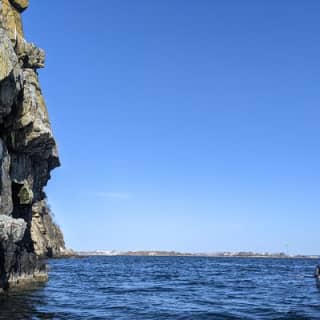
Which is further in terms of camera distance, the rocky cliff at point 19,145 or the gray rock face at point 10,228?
the rocky cliff at point 19,145

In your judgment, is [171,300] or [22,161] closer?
[171,300]

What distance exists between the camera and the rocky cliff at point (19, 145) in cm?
3784

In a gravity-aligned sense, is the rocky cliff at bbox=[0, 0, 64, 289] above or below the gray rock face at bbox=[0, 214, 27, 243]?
above

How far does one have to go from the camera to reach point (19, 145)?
4631 centimetres

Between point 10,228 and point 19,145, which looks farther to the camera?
point 19,145

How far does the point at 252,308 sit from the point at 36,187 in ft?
99.8

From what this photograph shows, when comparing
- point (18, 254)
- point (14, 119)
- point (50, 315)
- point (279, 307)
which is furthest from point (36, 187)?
point (279, 307)

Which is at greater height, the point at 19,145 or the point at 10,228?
the point at 19,145

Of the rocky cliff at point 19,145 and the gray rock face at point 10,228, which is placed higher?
the rocky cliff at point 19,145

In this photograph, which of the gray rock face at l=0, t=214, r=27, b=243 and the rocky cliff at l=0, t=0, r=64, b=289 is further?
the rocky cliff at l=0, t=0, r=64, b=289

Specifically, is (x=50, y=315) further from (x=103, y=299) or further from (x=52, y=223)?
(x=52, y=223)

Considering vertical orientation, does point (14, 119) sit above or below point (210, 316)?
above

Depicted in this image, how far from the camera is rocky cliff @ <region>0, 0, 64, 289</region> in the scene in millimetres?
37844

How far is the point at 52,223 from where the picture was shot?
168 metres
